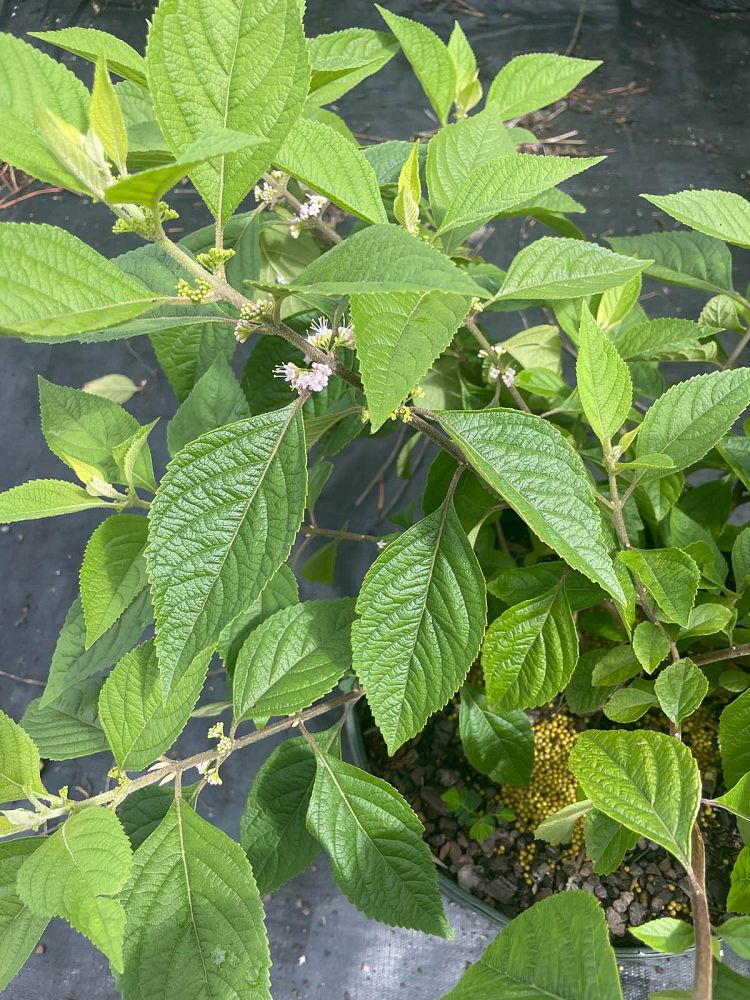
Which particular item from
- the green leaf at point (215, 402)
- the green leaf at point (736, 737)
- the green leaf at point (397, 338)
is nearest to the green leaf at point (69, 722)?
the green leaf at point (215, 402)

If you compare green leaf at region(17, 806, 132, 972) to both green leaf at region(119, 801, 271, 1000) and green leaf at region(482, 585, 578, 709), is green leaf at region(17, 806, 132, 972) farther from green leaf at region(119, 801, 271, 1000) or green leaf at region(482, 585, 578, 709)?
green leaf at region(482, 585, 578, 709)

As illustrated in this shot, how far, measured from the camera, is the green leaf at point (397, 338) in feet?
1.70

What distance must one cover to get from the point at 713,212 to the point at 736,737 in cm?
50

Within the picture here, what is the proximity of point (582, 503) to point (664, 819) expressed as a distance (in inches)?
10.2

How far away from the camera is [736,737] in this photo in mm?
724

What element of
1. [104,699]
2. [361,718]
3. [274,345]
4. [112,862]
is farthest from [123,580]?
[361,718]

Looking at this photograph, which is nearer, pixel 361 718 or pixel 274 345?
pixel 274 345

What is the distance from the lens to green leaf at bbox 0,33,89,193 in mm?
511

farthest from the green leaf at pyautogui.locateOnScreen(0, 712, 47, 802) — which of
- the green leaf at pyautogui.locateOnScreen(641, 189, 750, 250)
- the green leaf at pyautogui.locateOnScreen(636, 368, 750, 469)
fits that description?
the green leaf at pyautogui.locateOnScreen(641, 189, 750, 250)

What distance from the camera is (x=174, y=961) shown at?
26.2 inches

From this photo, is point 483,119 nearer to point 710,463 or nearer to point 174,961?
point 710,463

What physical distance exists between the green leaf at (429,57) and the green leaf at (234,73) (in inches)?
13.0

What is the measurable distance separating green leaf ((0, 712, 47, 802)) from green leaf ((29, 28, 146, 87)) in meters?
0.57

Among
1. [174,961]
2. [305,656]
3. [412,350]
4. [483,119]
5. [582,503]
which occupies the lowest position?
[174,961]
